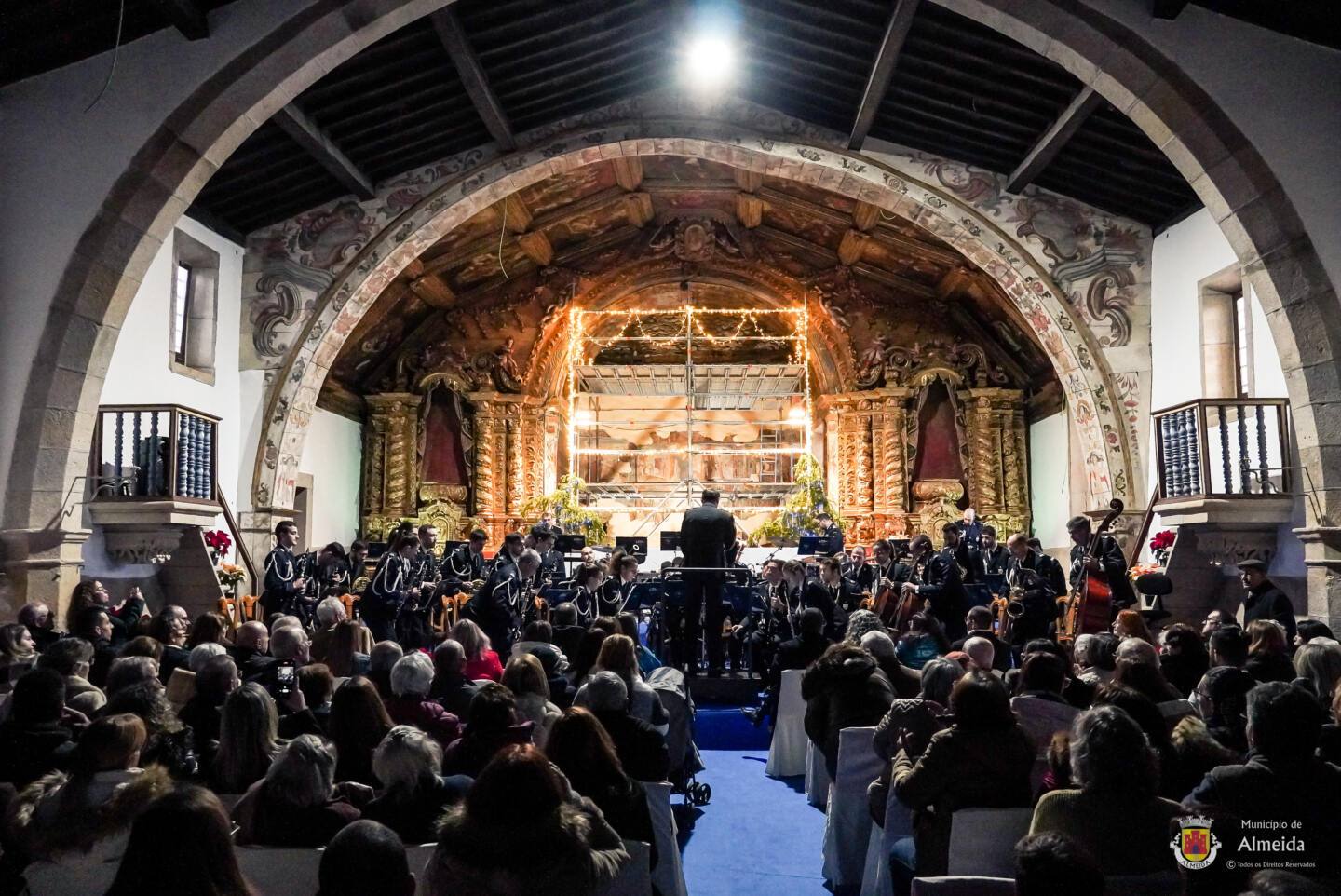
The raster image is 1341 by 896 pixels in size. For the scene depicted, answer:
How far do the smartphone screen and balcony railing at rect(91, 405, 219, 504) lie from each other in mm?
5619

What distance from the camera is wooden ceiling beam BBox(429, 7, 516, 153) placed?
980 centimetres

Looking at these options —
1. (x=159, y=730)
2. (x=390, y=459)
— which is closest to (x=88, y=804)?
(x=159, y=730)

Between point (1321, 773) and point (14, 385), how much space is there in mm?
8663

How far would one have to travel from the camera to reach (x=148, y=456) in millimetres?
10016

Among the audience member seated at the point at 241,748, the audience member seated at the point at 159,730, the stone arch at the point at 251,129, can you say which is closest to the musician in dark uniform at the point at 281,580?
the stone arch at the point at 251,129

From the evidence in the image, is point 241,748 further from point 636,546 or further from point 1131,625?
point 636,546

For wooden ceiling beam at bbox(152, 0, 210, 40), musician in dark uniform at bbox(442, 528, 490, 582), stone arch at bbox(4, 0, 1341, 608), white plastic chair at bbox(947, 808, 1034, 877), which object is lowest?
white plastic chair at bbox(947, 808, 1034, 877)

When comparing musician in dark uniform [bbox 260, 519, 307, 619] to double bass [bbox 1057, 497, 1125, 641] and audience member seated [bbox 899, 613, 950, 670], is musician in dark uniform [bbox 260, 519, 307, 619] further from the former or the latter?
double bass [bbox 1057, 497, 1125, 641]

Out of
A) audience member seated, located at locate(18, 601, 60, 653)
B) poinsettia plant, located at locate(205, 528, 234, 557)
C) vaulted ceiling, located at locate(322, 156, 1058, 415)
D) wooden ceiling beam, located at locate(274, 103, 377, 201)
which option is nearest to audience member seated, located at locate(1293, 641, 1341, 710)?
audience member seated, located at locate(18, 601, 60, 653)

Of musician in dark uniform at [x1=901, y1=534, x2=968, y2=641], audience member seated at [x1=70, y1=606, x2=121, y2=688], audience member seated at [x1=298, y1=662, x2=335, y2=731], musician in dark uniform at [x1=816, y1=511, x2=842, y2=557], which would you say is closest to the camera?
audience member seated at [x1=298, y1=662, x2=335, y2=731]

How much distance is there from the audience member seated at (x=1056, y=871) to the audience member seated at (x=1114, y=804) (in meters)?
0.80

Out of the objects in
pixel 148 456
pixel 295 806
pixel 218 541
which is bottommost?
pixel 295 806

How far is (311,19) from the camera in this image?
8.20m

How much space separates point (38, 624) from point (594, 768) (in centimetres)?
484
